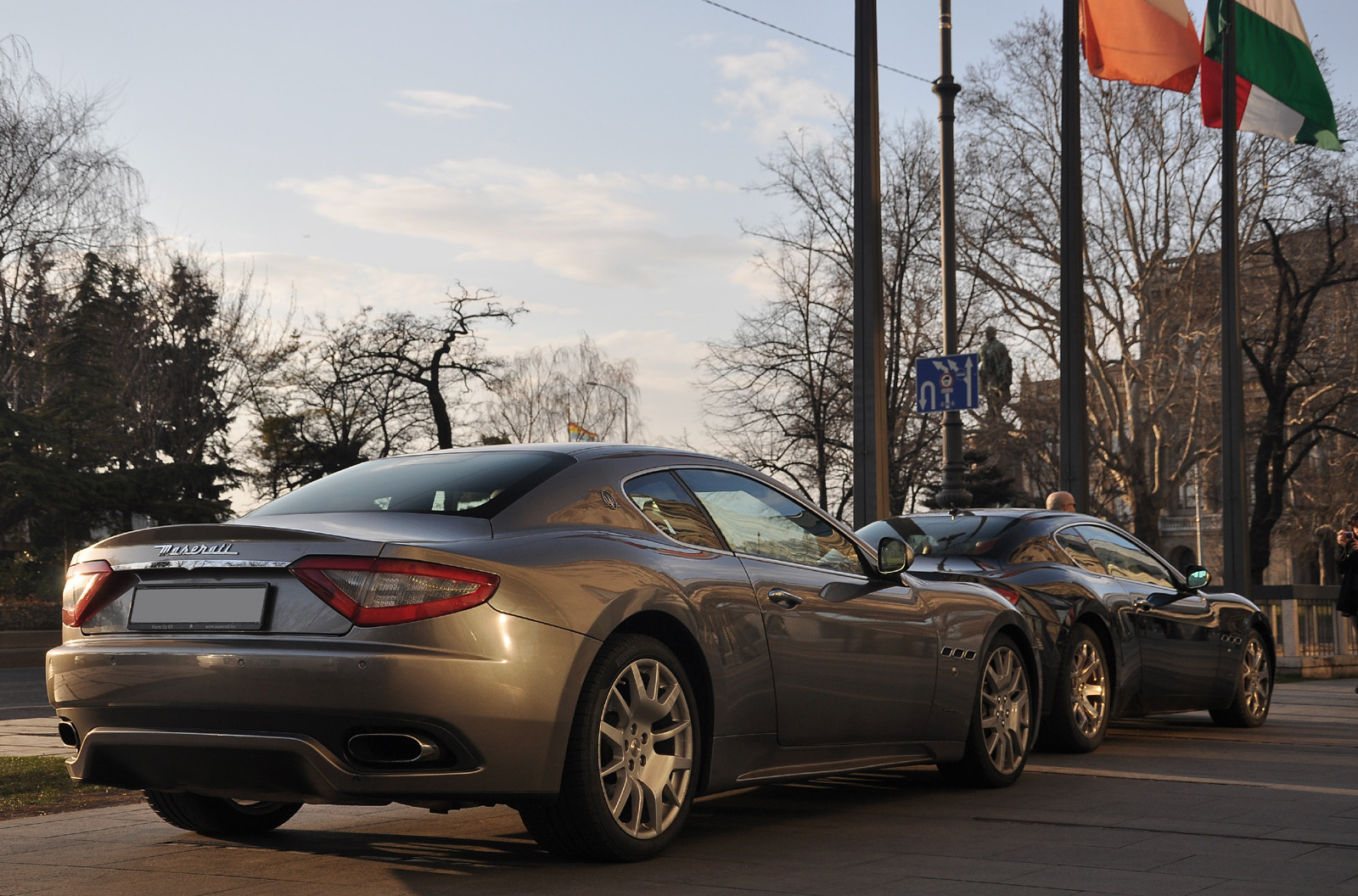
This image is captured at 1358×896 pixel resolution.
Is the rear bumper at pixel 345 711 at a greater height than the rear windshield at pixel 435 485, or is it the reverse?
the rear windshield at pixel 435 485

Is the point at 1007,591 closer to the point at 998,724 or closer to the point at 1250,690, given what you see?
the point at 998,724

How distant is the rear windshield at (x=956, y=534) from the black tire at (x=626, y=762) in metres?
4.12

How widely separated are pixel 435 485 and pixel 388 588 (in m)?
0.84

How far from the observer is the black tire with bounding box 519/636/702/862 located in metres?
Result: 5.05

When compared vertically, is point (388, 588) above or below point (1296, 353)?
below

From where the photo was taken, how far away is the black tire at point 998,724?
7.30m

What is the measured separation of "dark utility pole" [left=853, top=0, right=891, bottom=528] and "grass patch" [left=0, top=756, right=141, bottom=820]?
705 cm

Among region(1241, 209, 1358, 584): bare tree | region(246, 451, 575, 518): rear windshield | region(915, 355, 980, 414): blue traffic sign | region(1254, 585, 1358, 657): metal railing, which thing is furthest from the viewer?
region(1241, 209, 1358, 584): bare tree

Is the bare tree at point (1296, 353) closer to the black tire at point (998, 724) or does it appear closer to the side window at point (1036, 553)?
the side window at point (1036, 553)

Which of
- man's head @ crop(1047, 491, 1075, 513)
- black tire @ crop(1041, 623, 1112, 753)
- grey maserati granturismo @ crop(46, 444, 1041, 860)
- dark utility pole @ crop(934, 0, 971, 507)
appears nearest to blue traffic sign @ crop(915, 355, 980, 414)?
man's head @ crop(1047, 491, 1075, 513)

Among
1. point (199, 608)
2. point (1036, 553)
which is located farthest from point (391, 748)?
point (1036, 553)

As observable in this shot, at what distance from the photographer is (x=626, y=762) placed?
5.22 meters

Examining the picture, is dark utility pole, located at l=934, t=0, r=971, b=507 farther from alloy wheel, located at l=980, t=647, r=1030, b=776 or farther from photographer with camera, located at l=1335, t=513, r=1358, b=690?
alloy wheel, located at l=980, t=647, r=1030, b=776

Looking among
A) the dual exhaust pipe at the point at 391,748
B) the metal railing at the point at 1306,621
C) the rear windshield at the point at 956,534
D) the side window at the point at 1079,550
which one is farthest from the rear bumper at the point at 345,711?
the metal railing at the point at 1306,621
